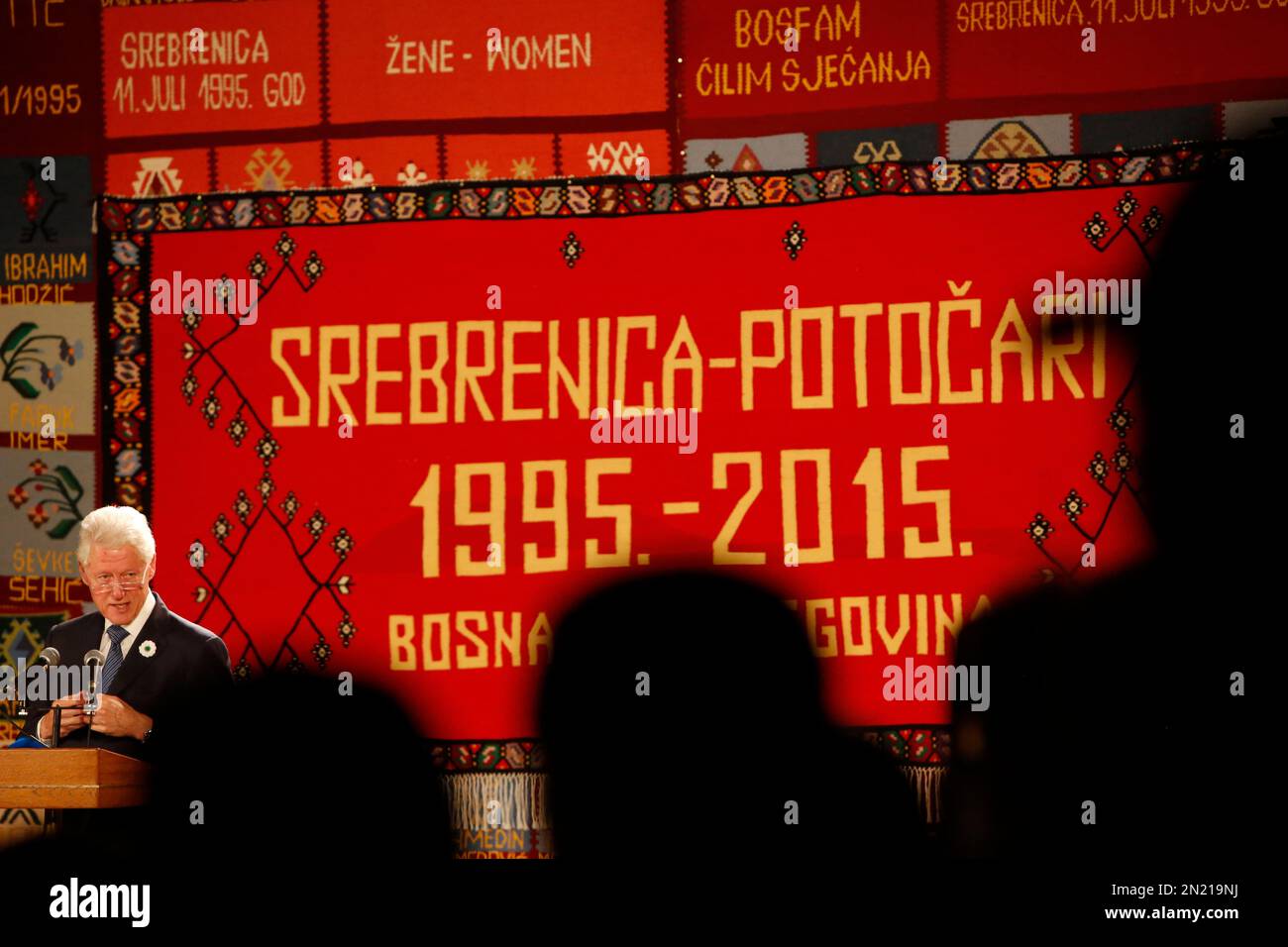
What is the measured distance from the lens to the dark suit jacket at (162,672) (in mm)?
2584

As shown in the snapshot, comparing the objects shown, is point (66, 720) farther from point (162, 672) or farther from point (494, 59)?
point (494, 59)

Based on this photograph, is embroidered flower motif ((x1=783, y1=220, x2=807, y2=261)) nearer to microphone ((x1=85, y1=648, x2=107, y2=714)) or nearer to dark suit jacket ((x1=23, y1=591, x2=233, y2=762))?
dark suit jacket ((x1=23, y1=591, x2=233, y2=762))

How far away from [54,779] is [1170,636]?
2440mm

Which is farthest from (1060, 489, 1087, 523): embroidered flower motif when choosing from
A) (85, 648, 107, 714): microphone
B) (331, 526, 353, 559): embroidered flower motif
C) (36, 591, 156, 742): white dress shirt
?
(85, 648, 107, 714): microphone

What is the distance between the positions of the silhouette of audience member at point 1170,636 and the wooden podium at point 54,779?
185cm

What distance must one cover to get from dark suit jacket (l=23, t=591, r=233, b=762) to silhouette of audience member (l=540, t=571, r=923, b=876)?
0.79 metres

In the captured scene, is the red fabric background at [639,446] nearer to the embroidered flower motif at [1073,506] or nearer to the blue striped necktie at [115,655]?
the embroidered flower motif at [1073,506]

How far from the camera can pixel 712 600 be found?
8.45ft

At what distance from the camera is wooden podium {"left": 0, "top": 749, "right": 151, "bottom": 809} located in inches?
92.2

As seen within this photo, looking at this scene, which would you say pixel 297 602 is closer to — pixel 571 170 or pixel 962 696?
pixel 571 170

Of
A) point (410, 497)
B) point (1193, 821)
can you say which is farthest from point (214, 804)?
point (1193, 821)

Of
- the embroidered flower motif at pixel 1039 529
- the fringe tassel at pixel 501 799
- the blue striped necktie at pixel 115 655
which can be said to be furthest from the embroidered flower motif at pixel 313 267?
the embroidered flower motif at pixel 1039 529

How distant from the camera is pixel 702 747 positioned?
254 centimetres

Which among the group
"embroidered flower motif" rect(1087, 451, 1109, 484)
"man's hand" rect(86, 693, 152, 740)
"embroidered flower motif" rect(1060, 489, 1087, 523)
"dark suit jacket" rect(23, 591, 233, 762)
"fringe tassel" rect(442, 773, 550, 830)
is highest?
"embroidered flower motif" rect(1087, 451, 1109, 484)
